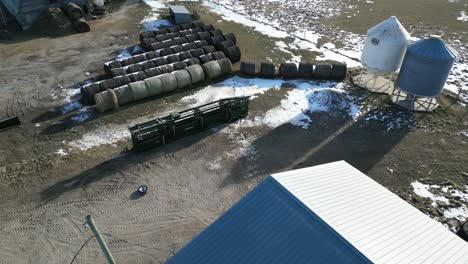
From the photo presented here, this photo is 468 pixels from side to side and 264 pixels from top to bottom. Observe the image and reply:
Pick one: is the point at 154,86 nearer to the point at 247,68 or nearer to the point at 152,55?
the point at 152,55

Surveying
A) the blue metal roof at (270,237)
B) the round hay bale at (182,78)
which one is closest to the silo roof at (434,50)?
the round hay bale at (182,78)

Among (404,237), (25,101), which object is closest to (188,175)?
(404,237)

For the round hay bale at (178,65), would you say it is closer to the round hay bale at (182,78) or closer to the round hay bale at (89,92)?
the round hay bale at (182,78)

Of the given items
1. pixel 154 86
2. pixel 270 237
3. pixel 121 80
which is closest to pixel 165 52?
pixel 154 86

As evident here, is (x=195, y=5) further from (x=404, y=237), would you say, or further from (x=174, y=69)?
(x=404, y=237)

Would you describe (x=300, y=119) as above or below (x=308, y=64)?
below

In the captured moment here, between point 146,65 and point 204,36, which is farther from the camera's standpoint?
point 204,36
